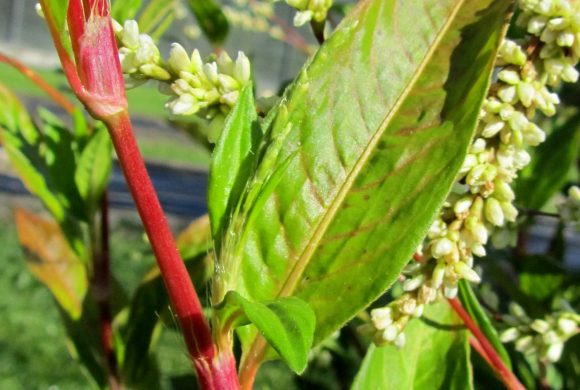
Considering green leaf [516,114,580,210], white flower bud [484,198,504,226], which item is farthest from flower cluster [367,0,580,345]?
green leaf [516,114,580,210]

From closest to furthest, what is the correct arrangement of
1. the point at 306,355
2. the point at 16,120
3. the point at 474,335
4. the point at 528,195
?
the point at 306,355 → the point at 474,335 → the point at 16,120 → the point at 528,195

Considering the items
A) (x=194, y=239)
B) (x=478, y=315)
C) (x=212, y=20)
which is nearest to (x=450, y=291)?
(x=478, y=315)

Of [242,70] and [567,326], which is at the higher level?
[242,70]

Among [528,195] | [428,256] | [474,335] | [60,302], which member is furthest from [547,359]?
[60,302]

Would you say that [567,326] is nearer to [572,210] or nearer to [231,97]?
[572,210]

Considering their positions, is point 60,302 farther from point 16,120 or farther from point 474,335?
point 474,335

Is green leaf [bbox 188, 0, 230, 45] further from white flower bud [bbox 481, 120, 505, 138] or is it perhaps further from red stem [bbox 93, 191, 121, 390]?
white flower bud [bbox 481, 120, 505, 138]
